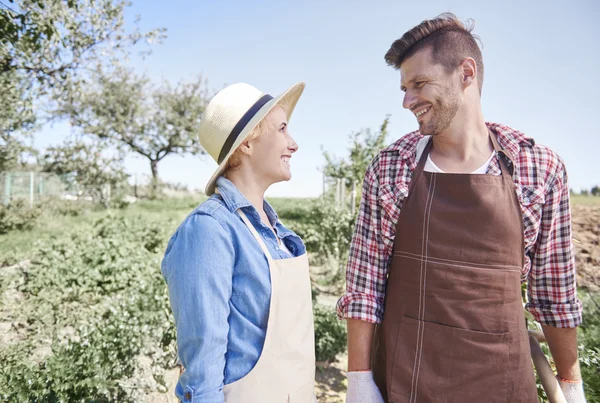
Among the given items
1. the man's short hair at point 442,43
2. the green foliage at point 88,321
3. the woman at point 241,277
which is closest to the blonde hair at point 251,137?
the woman at point 241,277

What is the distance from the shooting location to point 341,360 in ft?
13.2

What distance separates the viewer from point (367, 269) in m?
1.59

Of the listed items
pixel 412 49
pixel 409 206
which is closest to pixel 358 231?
pixel 409 206

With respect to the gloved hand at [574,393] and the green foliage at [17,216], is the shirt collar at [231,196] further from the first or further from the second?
the green foliage at [17,216]

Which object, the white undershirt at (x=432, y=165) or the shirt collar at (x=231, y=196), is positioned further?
the white undershirt at (x=432, y=165)

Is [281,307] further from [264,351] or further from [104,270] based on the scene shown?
[104,270]

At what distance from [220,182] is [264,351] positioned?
1.93 feet

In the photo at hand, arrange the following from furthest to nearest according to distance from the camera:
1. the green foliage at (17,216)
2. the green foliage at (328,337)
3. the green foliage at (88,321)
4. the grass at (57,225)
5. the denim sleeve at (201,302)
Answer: the green foliage at (17,216), the grass at (57,225), the green foliage at (328,337), the green foliage at (88,321), the denim sleeve at (201,302)

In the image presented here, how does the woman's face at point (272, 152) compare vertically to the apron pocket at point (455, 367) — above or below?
above

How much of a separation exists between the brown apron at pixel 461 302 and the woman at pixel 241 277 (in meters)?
0.35

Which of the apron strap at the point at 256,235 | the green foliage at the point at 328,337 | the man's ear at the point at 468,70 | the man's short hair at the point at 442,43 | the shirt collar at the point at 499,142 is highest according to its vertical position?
the man's short hair at the point at 442,43

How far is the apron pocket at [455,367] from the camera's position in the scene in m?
1.43

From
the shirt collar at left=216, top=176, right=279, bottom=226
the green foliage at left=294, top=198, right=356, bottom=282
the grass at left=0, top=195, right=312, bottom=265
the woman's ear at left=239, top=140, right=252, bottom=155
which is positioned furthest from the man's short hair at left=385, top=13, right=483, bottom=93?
the grass at left=0, top=195, right=312, bottom=265

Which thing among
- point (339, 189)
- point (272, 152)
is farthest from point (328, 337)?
point (339, 189)
